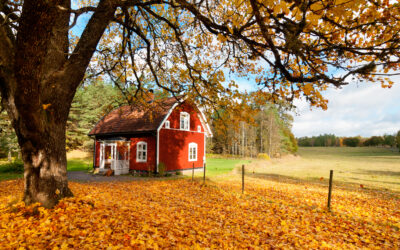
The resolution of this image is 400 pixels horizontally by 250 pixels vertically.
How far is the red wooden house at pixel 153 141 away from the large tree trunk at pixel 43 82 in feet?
34.3

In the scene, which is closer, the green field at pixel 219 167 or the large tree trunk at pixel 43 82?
the large tree trunk at pixel 43 82

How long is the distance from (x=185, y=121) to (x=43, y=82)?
14.7 metres

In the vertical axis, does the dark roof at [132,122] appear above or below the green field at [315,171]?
above

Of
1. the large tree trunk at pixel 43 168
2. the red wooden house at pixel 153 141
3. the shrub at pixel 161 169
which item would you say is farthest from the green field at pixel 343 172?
the large tree trunk at pixel 43 168

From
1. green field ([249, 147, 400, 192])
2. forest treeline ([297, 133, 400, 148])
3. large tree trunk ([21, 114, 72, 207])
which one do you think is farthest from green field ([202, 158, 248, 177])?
forest treeline ([297, 133, 400, 148])

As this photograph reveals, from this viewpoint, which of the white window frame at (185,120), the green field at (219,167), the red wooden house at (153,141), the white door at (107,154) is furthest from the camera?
the green field at (219,167)

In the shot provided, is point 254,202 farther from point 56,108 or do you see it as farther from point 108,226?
point 56,108

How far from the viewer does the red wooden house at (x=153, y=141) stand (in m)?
16.5

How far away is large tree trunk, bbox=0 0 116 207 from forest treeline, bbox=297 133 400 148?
9042cm

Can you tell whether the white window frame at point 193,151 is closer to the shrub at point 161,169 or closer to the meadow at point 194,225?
the shrub at point 161,169

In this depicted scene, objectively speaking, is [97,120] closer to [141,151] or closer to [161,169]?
[141,151]

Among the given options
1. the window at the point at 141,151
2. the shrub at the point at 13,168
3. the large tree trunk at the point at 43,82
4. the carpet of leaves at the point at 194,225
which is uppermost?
the large tree trunk at the point at 43,82

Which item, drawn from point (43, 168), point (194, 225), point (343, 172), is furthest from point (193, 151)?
point (343, 172)

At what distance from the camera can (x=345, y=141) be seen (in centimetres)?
8944
